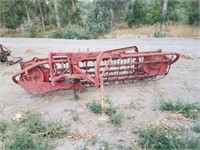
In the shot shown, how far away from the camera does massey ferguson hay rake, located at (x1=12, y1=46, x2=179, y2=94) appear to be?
4.55m

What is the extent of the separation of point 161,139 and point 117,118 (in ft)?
2.49

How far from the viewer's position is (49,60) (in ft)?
14.9

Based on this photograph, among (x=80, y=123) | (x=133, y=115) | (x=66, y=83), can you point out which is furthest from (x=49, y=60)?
(x=133, y=115)

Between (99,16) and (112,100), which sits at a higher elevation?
(99,16)

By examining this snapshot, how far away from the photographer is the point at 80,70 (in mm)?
4520

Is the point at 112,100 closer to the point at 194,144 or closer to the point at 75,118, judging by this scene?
the point at 75,118

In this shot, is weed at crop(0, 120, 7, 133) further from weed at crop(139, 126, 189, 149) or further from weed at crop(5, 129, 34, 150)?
weed at crop(139, 126, 189, 149)

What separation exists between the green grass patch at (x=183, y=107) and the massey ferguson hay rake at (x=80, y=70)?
3.10ft

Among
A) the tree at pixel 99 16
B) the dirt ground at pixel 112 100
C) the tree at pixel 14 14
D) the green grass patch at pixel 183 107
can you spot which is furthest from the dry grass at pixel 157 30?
the green grass patch at pixel 183 107

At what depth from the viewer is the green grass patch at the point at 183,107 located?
4167mm

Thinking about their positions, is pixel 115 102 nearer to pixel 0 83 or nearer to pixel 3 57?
pixel 0 83

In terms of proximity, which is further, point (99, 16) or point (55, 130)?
point (99, 16)

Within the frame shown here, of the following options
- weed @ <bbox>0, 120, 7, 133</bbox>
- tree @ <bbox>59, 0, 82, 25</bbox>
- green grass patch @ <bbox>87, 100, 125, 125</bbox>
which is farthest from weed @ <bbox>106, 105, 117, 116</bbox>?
tree @ <bbox>59, 0, 82, 25</bbox>

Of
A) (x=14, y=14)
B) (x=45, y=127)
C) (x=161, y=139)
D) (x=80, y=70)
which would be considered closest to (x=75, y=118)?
(x=45, y=127)
